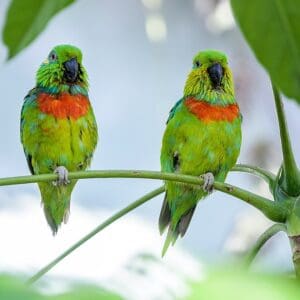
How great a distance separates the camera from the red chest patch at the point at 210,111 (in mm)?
1471

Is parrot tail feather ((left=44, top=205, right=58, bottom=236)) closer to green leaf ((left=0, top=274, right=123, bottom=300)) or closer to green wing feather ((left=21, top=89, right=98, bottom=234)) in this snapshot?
green wing feather ((left=21, top=89, right=98, bottom=234))

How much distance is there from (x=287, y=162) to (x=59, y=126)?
0.64 metres

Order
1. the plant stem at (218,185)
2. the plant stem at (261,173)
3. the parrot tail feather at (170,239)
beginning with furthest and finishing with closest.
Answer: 1. the parrot tail feather at (170,239)
2. the plant stem at (261,173)
3. the plant stem at (218,185)

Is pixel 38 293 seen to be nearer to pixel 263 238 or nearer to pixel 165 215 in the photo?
pixel 263 238

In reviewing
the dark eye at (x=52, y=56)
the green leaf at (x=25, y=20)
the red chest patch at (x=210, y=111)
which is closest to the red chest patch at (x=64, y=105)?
the dark eye at (x=52, y=56)

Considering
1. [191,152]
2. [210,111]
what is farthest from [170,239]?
[210,111]

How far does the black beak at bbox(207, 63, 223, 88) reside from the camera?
158 cm

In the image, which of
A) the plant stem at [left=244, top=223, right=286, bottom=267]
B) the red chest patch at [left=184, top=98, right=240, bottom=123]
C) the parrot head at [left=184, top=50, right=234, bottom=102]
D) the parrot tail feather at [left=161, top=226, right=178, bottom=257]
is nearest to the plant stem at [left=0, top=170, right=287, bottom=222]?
the plant stem at [left=244, top=223, right=286, bottom=267]

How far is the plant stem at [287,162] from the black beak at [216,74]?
61 cm

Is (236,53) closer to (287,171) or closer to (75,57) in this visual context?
(75,57)

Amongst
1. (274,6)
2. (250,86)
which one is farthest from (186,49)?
(274,6)

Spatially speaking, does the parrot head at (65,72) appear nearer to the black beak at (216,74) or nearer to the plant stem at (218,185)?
the black beak at (216,74)

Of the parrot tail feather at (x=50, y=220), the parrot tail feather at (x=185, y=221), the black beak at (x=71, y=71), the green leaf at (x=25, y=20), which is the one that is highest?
the black beak at (x=71, y=71)

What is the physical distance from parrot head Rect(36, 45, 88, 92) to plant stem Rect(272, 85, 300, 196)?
74cm
